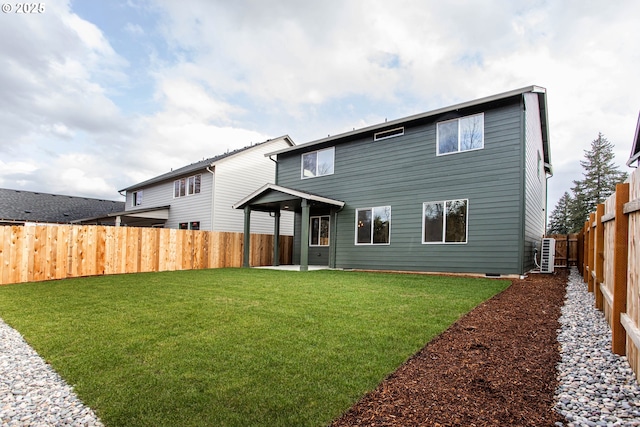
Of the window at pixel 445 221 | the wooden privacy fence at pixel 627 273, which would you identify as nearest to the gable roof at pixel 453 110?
the window at pixel 445 221

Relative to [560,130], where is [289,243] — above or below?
below

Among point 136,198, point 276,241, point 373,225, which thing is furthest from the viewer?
point 136,198

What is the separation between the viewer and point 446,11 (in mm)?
8898

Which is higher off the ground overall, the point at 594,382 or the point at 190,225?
the point at 190,225

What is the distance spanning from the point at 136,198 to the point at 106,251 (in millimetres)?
13639

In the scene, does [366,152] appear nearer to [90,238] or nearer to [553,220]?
[90,238]

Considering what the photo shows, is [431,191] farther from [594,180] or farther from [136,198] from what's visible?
[594,180]

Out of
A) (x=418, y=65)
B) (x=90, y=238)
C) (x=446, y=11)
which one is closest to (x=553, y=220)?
(x=418, y=65)

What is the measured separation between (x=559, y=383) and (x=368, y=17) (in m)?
9.94

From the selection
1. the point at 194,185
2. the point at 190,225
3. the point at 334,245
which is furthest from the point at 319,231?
the point at 194,185

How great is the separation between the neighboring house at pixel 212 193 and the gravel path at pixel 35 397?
44.6ft

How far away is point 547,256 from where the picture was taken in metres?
10.6

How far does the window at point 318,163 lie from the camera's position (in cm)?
1322

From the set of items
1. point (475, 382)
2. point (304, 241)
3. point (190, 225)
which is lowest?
point (475, 382)
